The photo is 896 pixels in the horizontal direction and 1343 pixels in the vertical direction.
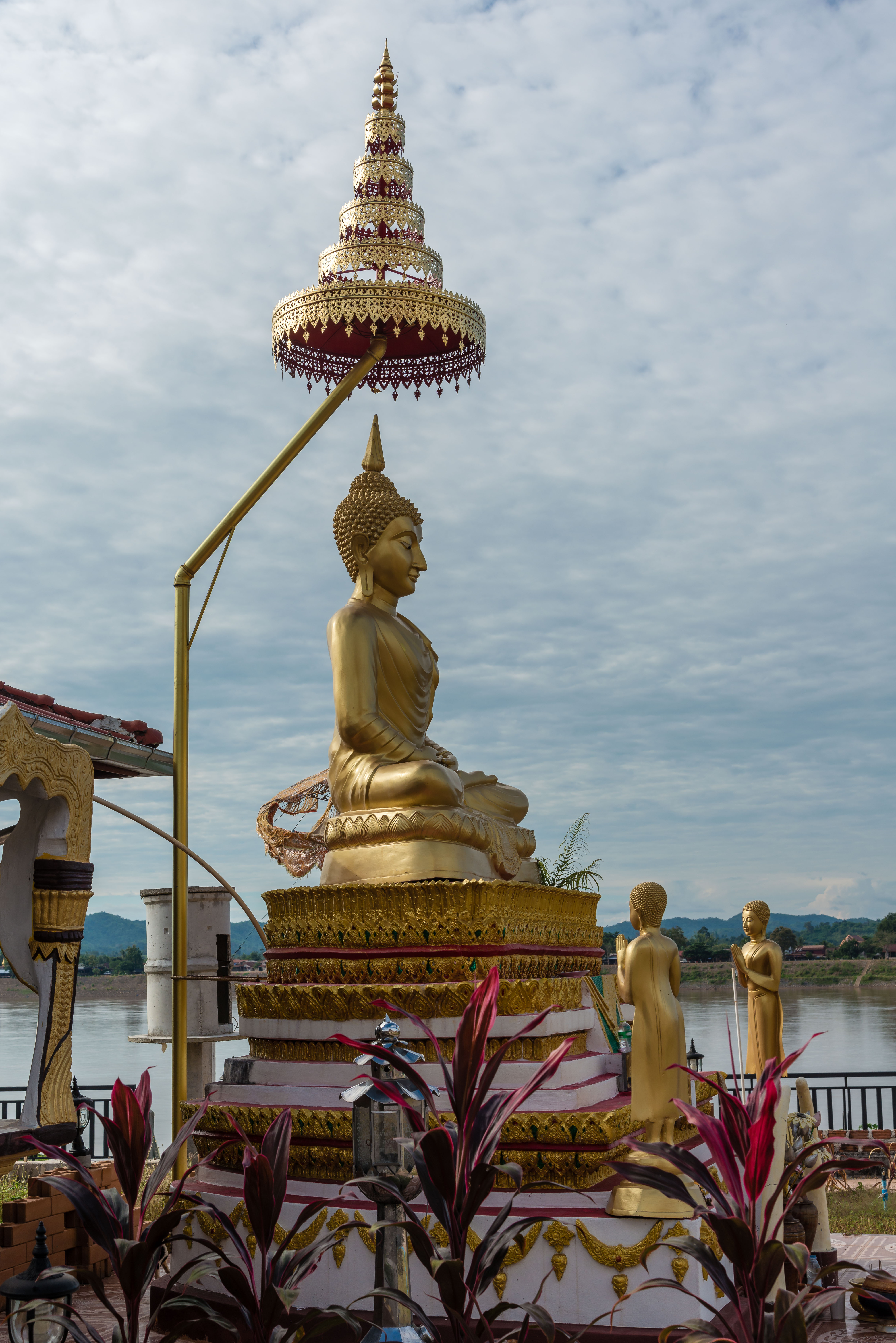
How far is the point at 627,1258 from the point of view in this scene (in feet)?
18.0

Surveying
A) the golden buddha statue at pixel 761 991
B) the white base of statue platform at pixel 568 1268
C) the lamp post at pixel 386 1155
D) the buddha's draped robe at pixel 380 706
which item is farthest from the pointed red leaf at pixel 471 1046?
the golden buddha statue at pixel 761 991

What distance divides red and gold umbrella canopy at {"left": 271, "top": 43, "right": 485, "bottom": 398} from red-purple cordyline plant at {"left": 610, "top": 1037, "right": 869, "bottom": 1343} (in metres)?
6.44

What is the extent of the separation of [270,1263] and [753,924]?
16.9 feet

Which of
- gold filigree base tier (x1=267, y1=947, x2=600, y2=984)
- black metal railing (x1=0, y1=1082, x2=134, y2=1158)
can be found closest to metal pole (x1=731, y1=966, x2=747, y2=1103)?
gold filigree base tier (x1=267, y1=947, x2=600, y2=984)

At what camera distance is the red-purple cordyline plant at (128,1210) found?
4227 millimetres

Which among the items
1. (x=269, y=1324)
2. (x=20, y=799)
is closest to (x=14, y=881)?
(x=20, y=799)

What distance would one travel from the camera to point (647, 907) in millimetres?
6051

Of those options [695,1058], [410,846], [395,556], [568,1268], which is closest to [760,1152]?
[568,1268]

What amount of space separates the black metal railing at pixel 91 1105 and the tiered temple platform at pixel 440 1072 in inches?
40.8

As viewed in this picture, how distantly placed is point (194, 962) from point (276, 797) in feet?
5.70

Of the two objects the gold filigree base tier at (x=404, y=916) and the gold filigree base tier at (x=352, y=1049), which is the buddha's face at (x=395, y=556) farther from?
the gold filigree base tier at (x=352, y=1049)

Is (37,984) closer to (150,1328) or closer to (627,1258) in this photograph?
(150,1328)

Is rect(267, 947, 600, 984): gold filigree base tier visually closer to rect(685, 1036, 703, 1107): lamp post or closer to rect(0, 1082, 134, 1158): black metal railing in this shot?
rect(0, 1082, 134, 1158): black metal railing

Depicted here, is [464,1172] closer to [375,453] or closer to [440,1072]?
[440,1072]
